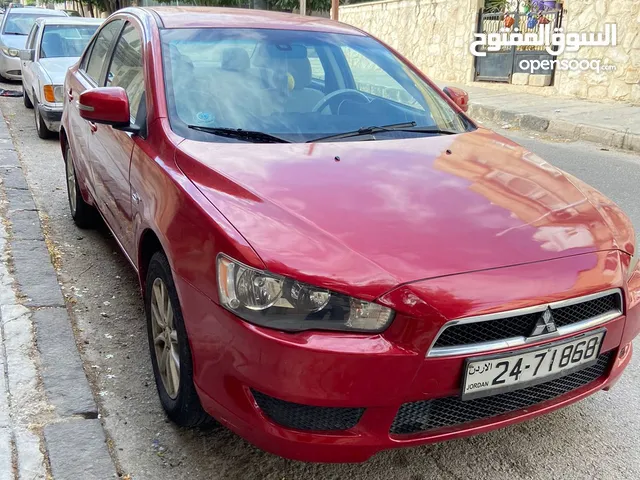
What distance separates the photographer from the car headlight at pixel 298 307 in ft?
6.11

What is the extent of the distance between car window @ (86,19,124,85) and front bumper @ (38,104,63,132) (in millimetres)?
3503

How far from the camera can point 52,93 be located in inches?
307

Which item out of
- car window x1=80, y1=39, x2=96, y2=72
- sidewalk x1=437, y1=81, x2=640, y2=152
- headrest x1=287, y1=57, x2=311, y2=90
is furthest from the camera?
sidewalk x1=437, y1=81, x2=640, y2=152

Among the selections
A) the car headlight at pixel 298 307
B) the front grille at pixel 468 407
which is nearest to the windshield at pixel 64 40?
the car headlight at pixel 298 307

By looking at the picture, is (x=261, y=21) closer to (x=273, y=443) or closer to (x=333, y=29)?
(x=333, y=29)

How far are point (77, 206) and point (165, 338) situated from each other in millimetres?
2674

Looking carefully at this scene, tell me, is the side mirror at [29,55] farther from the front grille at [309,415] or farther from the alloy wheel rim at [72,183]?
the front grille at [309,415]

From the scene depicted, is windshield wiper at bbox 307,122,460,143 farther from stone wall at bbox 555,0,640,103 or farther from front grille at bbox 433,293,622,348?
stone wall at bbox 555,0,640,103

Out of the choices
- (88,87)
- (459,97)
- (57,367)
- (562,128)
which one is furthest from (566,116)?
(57,367)

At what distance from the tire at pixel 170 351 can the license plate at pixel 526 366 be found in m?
0.97

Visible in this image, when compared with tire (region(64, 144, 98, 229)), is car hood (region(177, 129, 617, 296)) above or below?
above

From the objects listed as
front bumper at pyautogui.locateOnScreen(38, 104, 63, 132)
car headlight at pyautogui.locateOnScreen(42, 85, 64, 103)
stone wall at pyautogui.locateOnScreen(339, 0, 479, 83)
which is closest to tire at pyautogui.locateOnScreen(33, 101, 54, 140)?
front bumper at pyautogui.locateOnScreen(38, 104, 63, 132)

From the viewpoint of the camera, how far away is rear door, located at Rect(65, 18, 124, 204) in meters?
3.97

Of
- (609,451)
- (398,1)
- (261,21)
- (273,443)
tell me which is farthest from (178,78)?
(398,1)
